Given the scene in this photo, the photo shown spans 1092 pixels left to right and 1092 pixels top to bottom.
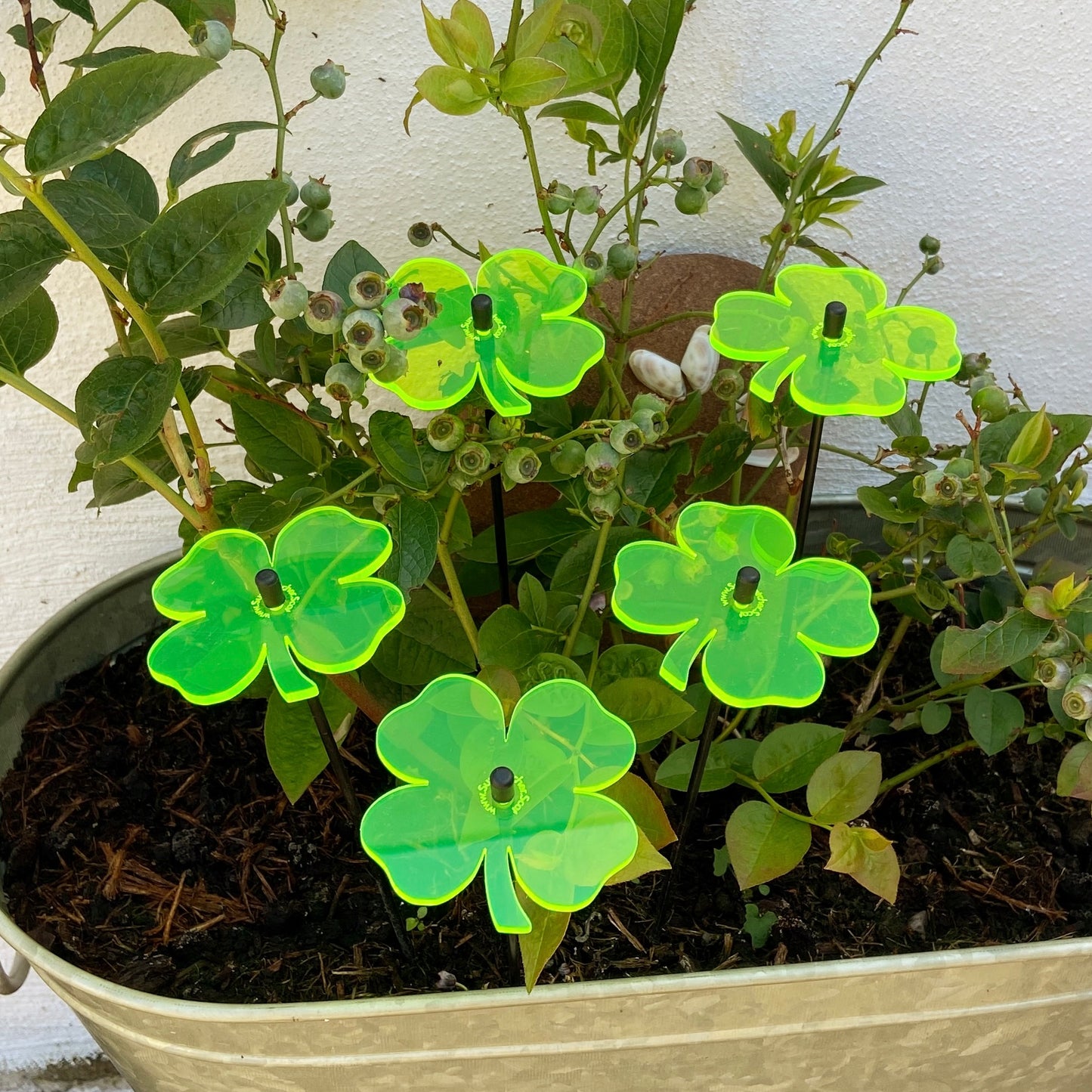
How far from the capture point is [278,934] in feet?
1.78

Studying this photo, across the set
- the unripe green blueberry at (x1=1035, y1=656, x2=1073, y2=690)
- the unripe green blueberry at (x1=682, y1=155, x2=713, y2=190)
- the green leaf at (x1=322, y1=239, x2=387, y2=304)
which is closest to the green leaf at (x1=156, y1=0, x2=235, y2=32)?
the green leaf at (x1=322, y1=239, x2=387, y2=304)

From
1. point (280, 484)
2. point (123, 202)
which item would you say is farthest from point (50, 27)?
point (280, 484)

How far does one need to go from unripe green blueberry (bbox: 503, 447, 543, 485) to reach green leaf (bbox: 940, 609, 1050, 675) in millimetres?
186

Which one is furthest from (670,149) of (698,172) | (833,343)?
(833,343)

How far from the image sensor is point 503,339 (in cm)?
39

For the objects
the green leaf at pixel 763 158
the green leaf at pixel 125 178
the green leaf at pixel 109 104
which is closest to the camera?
the green leaf at pixel 109 104

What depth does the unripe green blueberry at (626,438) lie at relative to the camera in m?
0.36

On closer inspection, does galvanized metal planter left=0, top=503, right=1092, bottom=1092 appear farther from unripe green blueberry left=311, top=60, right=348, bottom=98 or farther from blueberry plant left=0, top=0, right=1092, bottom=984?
unripe green blueberry left=311, top=60, right=348, bottom=98

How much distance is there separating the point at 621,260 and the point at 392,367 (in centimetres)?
14

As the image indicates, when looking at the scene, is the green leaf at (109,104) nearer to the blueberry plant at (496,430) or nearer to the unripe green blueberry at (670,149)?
the blueberry plant at (496,430)

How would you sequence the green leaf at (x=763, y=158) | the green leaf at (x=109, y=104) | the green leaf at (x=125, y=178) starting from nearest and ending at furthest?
the green leaf at (x=109, y=104) < the green leaf at (x=125, y=178) < the green leaf at (x=763, y=158)

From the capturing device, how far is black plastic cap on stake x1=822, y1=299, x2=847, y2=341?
1.19 feet

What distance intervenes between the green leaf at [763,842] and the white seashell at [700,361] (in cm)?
26

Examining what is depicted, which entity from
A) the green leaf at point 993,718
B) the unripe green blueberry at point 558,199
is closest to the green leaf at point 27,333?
the unripe green blueberry at point 558,199
